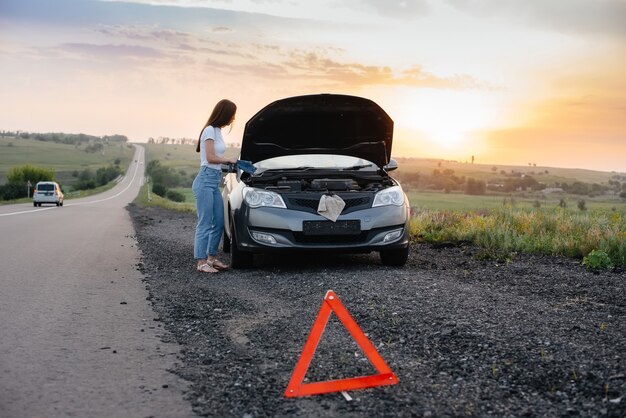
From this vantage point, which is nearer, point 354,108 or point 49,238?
point 354,108

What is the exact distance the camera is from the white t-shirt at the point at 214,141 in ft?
27.6

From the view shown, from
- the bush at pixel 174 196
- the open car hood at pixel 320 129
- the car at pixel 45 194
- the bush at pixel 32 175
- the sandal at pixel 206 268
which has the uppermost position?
the open car hood at pixel 320 129

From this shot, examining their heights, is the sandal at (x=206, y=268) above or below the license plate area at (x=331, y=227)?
below

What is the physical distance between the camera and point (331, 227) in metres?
8.28

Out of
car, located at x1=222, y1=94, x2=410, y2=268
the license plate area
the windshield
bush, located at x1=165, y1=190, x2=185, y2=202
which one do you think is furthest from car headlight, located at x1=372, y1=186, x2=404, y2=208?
bush, located at x1=165, y1=190, x2=185, y2=202

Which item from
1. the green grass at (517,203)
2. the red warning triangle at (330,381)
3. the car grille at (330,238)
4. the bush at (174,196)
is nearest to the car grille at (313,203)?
the car grille at (330,238)

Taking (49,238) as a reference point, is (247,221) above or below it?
above

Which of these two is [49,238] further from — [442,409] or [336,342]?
[442,409]

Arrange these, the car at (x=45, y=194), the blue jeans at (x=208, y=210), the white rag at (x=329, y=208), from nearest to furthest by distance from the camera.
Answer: the white rag at (x=329, y=208)
the blue jeans at (x=208, y=210)
the car at (x=45, y=194)

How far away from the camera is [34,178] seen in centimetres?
9988

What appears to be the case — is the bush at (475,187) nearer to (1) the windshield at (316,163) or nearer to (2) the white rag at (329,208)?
(1) the windshield at (316,163)

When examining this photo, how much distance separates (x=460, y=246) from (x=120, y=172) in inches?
6174

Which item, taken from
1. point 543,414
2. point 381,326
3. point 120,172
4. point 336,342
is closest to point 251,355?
point 336,342

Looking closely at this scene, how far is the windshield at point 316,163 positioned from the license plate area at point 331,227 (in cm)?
130
